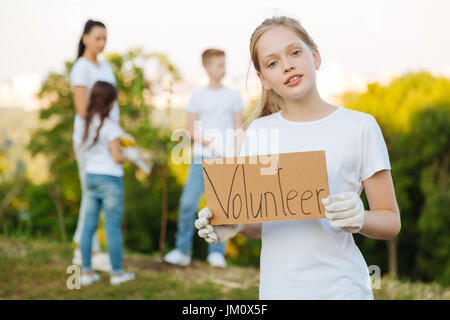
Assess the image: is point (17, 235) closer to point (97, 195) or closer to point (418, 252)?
point (97, 195)

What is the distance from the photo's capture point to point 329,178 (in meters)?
1.57

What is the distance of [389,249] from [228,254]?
854 cm

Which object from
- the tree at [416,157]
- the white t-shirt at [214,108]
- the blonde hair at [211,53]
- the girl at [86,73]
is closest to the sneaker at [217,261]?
the white t-shirt at [214,108]

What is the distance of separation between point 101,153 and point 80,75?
2.34 ft

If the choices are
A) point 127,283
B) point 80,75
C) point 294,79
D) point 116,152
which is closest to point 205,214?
point 294,79

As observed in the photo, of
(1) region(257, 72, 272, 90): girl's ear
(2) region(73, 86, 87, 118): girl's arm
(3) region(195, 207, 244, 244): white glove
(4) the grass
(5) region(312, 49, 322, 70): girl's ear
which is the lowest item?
(4) the grass

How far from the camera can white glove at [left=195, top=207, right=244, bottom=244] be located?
4.96 ft

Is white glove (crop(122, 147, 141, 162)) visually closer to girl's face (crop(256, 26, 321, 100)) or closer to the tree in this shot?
girl's face (crop(256, 26, 321, 100))

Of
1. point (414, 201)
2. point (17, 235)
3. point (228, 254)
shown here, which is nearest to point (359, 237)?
point (414, 201)

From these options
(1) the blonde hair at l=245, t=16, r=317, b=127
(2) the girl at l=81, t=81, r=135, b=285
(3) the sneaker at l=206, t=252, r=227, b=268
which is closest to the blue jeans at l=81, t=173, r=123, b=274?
(2) the girl at l=81, t=81, r=135, b=285

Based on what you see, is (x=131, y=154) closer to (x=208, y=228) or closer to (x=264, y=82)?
(x=264, y=82)

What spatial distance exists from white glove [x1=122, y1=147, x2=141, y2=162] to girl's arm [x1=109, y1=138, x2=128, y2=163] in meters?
0.05
